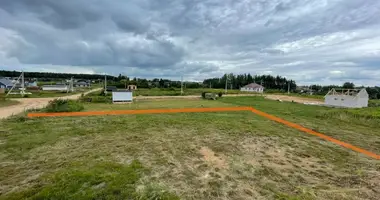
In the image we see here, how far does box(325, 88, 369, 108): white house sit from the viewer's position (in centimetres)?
2091

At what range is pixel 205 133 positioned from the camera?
809 cm

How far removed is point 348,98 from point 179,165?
24088mm

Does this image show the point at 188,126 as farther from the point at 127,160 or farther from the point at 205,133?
the point at 127,160

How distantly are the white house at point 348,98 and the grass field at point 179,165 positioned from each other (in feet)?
52.5

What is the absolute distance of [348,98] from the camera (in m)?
21.5

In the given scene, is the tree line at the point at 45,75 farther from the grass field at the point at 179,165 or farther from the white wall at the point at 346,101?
the grass field at the point at 179,165

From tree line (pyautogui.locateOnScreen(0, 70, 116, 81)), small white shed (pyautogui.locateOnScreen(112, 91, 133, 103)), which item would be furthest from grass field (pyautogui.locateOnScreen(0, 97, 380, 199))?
tree line (pyautogui.locateOnScreen(0, 70, 116, 81))

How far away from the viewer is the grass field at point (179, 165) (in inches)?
139

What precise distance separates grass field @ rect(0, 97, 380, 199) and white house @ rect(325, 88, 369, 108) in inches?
630

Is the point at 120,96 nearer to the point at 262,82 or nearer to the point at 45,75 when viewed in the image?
the point at 262,82

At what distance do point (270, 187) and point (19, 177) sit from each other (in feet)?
16.0

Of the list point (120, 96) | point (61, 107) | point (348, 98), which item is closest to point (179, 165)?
point (61, 107)

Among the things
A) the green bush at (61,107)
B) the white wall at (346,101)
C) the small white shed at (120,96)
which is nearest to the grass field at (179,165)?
the green bush at (61,107)

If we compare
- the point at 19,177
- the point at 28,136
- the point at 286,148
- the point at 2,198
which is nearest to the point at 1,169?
the point at 19,177
